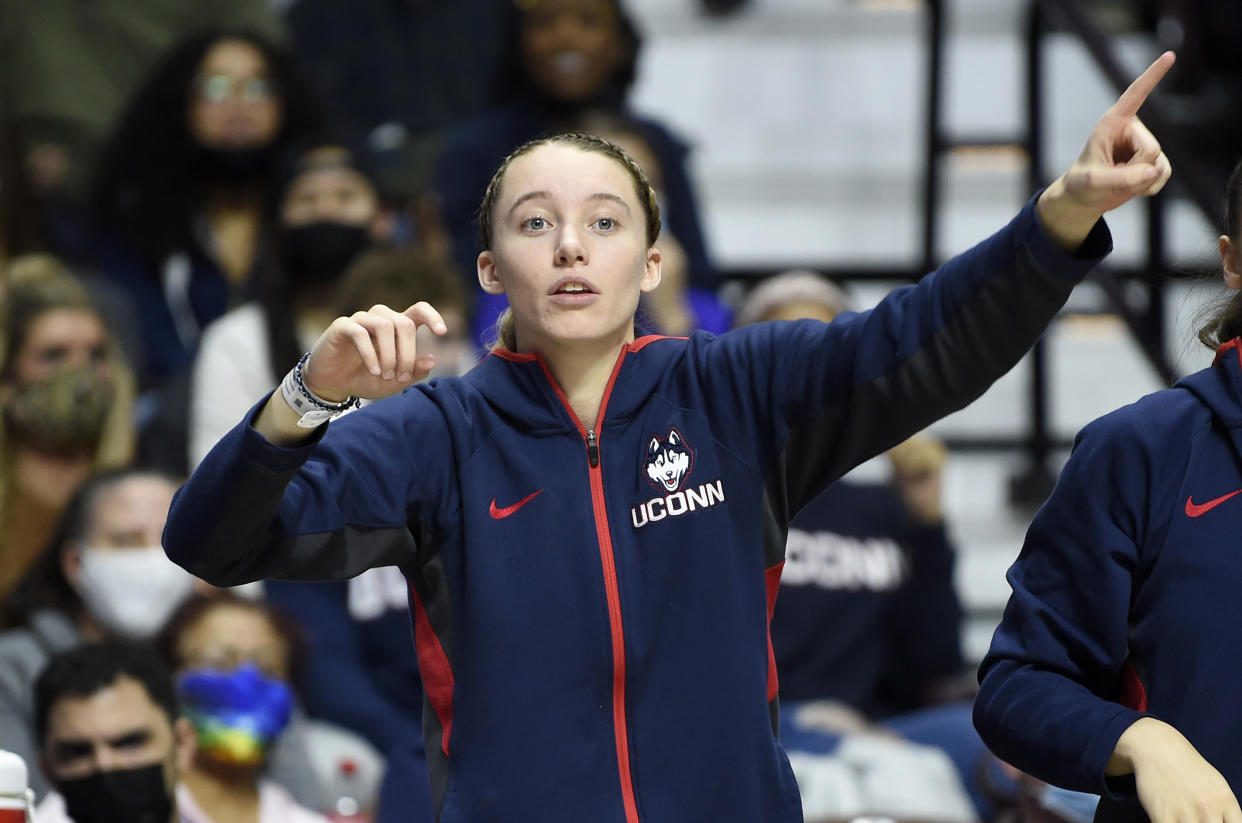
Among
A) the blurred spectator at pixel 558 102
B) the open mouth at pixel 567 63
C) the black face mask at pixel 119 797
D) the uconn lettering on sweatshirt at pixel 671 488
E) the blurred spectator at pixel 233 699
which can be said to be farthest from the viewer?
the open mouth at pixel 567 63

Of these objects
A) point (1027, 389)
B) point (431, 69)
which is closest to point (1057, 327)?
point (1027, 389)

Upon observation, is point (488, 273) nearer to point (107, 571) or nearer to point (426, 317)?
point (426, 317)

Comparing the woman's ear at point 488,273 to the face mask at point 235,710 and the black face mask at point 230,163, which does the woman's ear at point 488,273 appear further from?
the black face mask at point 230,163

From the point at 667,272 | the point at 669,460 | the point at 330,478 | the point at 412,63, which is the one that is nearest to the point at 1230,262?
the point at 669,460

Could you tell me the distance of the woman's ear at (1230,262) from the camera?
2.21m

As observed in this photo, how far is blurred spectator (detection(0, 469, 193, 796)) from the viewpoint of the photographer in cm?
443

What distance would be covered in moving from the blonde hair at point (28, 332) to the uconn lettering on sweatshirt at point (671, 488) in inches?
115

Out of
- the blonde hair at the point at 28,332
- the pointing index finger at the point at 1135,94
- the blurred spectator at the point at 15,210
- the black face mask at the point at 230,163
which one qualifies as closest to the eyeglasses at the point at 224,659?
the blonde hair at the point at 28,332

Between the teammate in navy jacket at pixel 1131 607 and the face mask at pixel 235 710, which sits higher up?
the teammate in navy jacket at pixel 1131 607

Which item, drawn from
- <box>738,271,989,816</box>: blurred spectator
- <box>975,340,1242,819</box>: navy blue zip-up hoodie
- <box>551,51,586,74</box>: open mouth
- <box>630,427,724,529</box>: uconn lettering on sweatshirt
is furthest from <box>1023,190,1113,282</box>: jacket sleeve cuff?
<box>551,51,586,74</box>: open mouth

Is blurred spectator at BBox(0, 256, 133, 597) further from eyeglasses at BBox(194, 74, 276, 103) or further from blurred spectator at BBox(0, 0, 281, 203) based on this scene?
blurred spectator at BBox(0, 0, 281, 203)

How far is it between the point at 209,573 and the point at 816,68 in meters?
4.61

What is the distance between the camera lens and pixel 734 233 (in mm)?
6285

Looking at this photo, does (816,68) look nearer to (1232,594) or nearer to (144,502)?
(144,502)
